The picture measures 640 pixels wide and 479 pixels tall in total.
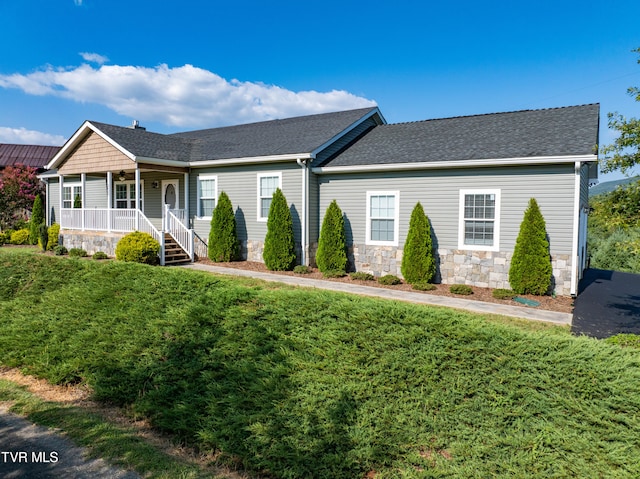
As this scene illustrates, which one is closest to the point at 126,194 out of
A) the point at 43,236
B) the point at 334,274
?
the point at 43,236

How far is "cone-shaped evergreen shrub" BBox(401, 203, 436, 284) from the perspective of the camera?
1085cm

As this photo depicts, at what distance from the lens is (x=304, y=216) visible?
1278 cm

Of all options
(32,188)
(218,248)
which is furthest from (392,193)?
(32,188)

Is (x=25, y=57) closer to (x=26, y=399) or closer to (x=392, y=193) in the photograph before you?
(x=392, y=193)

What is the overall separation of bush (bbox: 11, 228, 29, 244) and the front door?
29.3 ft

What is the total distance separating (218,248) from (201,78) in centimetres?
1472

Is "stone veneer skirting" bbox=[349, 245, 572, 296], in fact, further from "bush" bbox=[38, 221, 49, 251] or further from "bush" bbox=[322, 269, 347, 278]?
"bush" bbox=[38, 221, 49, 251]

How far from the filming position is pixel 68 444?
333 centimetres

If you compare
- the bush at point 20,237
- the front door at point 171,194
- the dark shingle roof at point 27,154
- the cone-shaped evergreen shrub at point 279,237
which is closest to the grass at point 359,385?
the cone-shaped evergreen shrub at point 279,237

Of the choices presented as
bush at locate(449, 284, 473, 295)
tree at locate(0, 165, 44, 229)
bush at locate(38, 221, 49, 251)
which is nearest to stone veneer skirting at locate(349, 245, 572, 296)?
bush at locate(449, 284, 473, 295)

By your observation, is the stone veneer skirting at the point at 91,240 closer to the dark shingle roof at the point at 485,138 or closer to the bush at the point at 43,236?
the bush at the point at 43,236

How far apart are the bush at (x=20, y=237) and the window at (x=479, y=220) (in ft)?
67.9

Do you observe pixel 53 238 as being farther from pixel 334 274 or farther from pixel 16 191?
pixel 334 274

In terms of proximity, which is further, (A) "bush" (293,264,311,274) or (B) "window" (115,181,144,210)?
(B) "window" (115,181,144,210)
